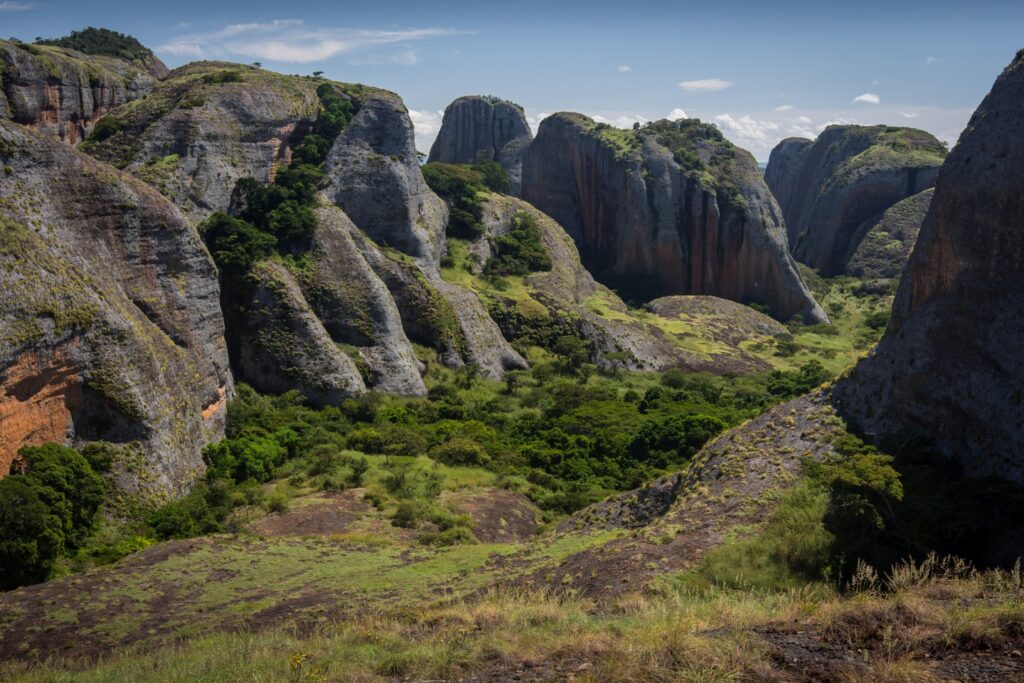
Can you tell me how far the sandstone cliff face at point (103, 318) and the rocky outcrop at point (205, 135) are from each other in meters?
10.6

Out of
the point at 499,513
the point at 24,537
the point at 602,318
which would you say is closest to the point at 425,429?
the point at 499,513

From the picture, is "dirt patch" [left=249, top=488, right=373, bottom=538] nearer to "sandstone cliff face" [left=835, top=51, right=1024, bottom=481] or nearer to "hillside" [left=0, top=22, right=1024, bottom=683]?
"hillside" [left=0, top=22, right=1024, bottom=683]

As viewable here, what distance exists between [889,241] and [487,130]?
2498 inches

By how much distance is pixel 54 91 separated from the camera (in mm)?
53781

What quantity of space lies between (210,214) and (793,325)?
57.0m

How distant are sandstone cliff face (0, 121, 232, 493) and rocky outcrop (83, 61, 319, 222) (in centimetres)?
1060

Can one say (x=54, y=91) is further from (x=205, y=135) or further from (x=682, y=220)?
(x=682, y=220)

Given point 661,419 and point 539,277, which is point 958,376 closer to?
point 661,419

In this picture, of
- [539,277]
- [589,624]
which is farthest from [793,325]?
[589,624]

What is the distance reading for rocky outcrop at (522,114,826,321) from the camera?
85062 millimetres

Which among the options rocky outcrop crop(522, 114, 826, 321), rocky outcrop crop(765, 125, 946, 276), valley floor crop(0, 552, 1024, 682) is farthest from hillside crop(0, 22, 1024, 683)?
rocky outcrop crop(765, 125, 946, 276)

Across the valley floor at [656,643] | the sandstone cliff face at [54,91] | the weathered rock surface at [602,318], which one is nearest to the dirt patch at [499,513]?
the valley floor at [656,643]

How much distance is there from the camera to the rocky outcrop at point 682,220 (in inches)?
3349

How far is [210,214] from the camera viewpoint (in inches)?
2023
